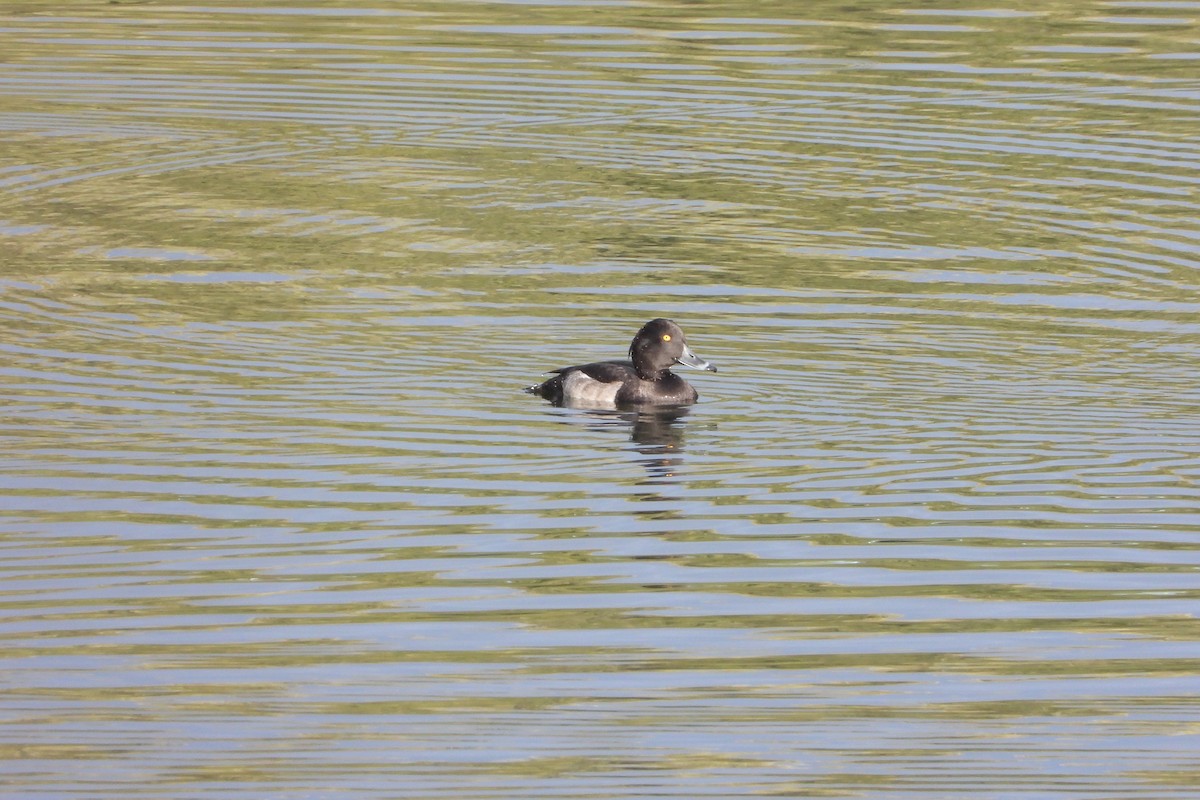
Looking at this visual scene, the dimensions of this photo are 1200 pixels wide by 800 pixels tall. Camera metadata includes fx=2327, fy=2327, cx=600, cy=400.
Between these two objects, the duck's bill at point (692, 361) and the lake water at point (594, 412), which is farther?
the duck's bill at point (692, 361)

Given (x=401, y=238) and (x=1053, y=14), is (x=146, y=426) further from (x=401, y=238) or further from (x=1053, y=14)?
(x=1053, y=14)

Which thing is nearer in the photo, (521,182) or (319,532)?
(319,532)

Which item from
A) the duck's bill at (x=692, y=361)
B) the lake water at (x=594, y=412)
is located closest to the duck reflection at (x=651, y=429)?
the lake water at (x=594, y=412)

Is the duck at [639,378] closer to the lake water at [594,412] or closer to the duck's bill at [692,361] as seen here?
the duck's bill at [692,361]

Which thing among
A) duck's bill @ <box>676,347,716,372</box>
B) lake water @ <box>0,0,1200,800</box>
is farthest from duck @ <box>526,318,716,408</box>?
lake water @ <box>0,0,1200,800</box>

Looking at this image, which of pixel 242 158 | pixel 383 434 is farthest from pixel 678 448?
pixel 242 158

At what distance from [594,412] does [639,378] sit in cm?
40

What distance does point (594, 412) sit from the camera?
1274cm

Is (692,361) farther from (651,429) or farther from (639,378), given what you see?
(651,429)

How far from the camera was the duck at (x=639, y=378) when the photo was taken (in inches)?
498

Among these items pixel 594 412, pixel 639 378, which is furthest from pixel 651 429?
pixel 639 378

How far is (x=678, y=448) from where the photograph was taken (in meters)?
11.7

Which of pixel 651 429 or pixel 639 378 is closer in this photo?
pixel 651 429

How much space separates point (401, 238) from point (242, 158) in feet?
9.94
